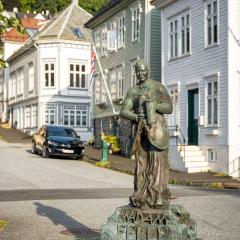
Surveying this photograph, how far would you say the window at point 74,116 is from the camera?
48750mm

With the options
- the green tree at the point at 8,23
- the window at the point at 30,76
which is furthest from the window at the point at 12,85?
the green tree at the point at 8,23

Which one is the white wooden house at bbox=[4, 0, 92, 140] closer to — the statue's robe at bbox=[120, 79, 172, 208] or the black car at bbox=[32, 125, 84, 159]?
the black car at bbox=[32, 125, 84, 159]

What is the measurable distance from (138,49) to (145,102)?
24045 mm

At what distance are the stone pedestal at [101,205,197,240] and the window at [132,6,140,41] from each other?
24.6 metres

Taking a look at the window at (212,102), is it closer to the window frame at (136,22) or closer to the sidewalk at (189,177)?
the sidewalk at (189,177)

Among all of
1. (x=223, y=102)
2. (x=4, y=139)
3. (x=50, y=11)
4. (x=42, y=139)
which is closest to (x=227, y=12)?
(x=223, y=102)

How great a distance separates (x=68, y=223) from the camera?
1083cm

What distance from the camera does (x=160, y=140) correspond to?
7.42 m

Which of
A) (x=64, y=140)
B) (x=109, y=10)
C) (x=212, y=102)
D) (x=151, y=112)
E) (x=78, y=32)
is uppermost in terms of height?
(x=78, y=32)

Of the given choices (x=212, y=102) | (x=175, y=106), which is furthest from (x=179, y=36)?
(x=212, y=102)

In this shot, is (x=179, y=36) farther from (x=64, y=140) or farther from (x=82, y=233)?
(x=82, y=233)

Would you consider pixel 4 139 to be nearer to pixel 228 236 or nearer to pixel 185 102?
pixel 185 102

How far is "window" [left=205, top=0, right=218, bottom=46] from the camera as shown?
2311 cm

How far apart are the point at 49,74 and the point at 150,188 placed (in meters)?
42.7
